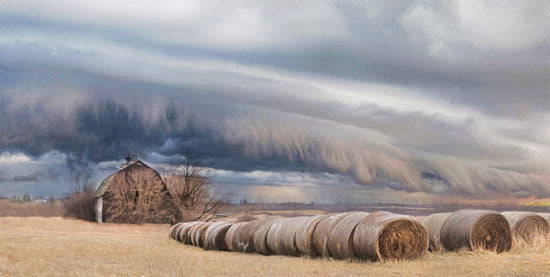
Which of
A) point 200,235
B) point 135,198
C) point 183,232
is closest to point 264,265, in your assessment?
point 200,235

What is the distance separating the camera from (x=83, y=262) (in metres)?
17.8

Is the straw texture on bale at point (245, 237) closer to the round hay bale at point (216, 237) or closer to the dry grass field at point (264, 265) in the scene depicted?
the round hay bale at point (216, 237)

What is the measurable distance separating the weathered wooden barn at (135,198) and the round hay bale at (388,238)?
36309mm

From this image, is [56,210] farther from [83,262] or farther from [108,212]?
[83,262]

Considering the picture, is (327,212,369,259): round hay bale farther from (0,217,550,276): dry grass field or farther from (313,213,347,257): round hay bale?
(0,217,550,276): dry grass field

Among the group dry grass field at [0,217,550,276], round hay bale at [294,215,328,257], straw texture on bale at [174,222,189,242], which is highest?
round hay bale at [294,215,328,257]

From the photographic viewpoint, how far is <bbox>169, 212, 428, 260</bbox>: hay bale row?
53.0 feet

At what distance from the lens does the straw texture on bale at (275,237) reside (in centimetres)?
2008

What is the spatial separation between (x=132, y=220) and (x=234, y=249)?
29.5 metres

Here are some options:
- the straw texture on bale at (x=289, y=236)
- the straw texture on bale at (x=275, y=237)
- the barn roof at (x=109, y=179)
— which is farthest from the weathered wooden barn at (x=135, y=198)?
the straw texture on bale at (x=289, y=236)

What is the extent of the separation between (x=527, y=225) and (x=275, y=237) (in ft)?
31.5

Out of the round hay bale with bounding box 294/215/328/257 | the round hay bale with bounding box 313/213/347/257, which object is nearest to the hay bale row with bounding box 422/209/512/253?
the round hay bale with bounding box 313/213/347/257

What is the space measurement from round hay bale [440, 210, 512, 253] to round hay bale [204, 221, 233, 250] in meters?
10.0

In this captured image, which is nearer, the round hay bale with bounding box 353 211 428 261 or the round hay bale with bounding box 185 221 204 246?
the round hay bale with bounding box 353 211 428 261
